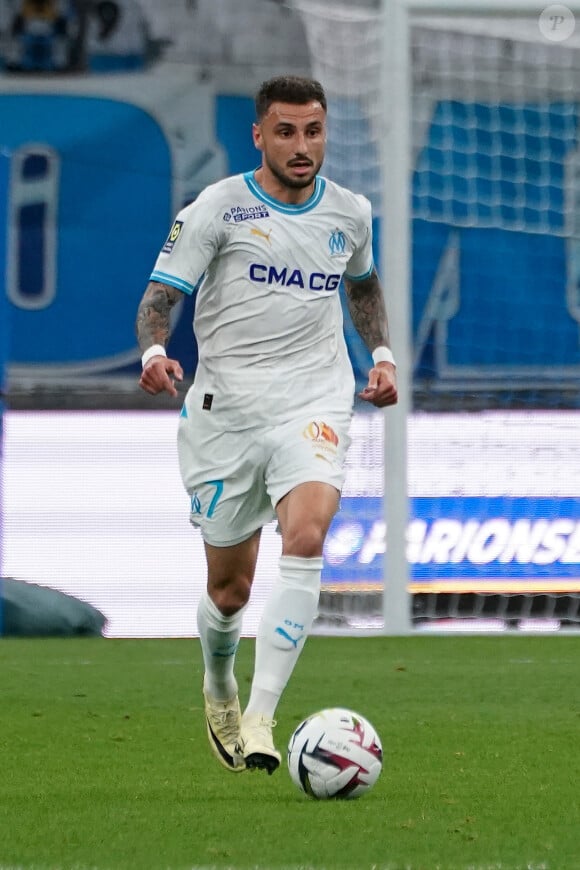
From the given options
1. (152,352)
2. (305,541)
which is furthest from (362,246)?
(305,541)

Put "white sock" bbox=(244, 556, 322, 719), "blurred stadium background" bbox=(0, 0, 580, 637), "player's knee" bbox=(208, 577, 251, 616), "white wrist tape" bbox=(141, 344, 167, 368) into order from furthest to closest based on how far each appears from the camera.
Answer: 1. "blurred stadium background" bbox=(0, 0, 580, 637)
2. "player's knee" bbox=(208, 577, 251, 616)
3. "white wrist tape" bbox=(141, 344, 167, 368)
4. "white sock" bbox=(244, 556, 322, 719)

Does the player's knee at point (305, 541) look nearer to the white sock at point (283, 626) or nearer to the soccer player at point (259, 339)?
the white sock at point (283, 626)

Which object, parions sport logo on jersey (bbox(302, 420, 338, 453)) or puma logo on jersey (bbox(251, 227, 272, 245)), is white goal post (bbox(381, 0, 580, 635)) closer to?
puma logo on jersey (bbox(251, 227, 272, 245))

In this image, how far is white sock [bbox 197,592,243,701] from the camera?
5125mm

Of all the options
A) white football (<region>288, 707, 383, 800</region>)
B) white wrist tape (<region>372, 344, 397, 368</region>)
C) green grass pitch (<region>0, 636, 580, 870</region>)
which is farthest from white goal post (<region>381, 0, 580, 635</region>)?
white football (<region>288, 707, 383, 800</region>)

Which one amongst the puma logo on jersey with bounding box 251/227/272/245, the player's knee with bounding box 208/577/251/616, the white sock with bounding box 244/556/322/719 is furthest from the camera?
the player's knee with bounding box 208/577/251/616

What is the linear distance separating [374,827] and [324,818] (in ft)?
0.63

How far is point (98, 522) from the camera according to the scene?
12.2 meters

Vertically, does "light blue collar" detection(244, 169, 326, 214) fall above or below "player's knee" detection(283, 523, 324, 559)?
above

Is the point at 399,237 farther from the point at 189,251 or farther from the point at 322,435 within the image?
the point at 322,435

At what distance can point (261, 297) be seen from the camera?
498 centimetres

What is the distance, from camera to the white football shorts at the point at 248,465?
15.6ft

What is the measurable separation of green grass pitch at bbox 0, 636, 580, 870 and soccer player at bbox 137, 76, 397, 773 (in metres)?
0.48

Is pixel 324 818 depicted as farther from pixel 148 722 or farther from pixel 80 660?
pixel 80 660
